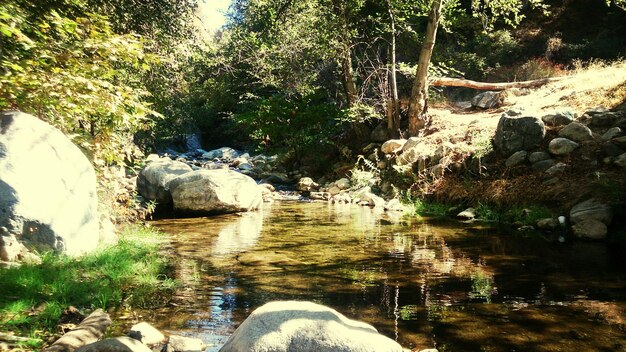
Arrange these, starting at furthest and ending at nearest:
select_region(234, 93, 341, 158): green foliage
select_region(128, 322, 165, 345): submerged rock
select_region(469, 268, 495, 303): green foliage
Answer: select_region(234, 93, 341, 158): green foliage, select_region(469, 268, 495, 303): green foliage, select_region(128, 322, 165, 345): submerged rock

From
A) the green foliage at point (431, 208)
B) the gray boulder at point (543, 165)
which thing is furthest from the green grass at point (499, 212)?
the gray boulder at point (543, 165)


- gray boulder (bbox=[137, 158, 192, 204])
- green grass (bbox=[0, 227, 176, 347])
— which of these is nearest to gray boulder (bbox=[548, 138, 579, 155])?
green grass (bbox=[0, 227, 176, 347])

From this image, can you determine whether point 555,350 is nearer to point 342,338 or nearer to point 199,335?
point 342,338

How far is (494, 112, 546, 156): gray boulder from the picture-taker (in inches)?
432

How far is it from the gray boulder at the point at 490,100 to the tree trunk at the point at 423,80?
2.42 meters

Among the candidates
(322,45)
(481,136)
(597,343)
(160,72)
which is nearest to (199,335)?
(597,343)

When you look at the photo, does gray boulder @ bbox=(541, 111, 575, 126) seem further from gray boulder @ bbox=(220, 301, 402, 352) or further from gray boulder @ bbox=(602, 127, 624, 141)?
gray boulder @ bbox=(220, 301, 402, 352)

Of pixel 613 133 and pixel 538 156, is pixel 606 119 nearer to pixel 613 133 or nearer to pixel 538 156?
pixel 613 133

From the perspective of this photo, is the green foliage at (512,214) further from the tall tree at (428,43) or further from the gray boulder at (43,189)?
the gray boulder at (43,189)

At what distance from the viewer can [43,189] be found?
5.30m

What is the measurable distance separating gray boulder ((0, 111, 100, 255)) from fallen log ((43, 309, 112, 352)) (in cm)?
143

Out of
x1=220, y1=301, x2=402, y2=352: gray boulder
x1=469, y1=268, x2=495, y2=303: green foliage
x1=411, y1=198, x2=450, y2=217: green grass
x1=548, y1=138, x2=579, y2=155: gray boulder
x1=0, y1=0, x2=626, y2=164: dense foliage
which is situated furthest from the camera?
x1=411, y1=198, x2=450, y2=217: green grass

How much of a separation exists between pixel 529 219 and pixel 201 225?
633 centimetres

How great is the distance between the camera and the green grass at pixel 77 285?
4.00 meters
